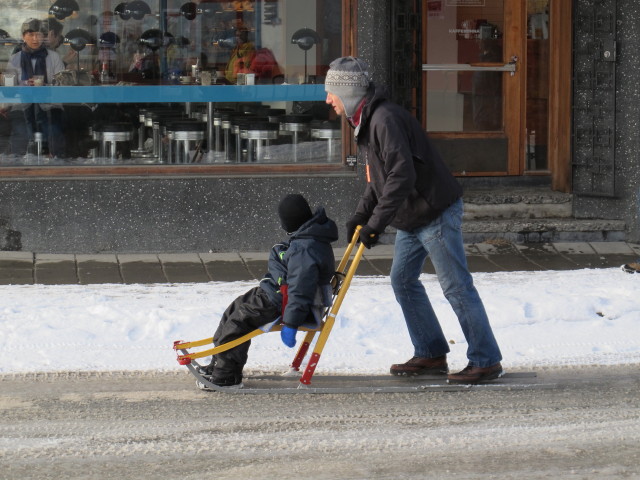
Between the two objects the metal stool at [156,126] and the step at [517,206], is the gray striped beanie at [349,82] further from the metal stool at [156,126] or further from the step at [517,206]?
the step at [517,206]

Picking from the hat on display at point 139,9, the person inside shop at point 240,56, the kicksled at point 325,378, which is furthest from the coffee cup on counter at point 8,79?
the kicksled at point 325,378

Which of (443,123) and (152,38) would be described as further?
(443,123)

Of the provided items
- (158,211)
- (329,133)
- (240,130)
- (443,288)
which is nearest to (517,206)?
(329,133)

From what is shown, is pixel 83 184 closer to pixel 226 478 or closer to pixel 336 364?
pixel 336 364

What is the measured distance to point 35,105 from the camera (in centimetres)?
1082

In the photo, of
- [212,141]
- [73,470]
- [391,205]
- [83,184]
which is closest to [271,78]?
[212,141]

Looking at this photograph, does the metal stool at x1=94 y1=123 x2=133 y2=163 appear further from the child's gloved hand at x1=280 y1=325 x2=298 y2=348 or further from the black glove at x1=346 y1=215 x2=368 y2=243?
the child's gloved hand at x1=280 y1=325 x2=298 y2=348

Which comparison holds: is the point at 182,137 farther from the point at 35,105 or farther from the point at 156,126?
the point at 35,105

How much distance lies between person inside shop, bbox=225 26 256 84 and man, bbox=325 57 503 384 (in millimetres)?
4400

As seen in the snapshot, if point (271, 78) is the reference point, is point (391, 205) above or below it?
below

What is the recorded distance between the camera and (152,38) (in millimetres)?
10844

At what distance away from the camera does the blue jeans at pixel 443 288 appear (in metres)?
6.62

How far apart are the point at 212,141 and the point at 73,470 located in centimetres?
595

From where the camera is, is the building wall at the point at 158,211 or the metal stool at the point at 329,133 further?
the metal stool at the point at 329,133
